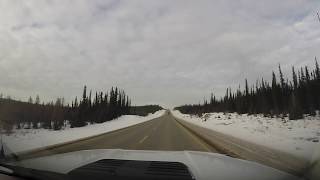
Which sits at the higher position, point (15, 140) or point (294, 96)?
point (294, 96)

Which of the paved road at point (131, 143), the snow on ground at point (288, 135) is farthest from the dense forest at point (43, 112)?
the snow on ground at point (288, 135)

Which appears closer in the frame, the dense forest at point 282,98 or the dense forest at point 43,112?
the dense forest at point 43,112

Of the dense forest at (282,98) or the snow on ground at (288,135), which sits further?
the dense forest at (282,98)

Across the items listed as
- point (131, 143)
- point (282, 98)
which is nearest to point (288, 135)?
point (131, 143)

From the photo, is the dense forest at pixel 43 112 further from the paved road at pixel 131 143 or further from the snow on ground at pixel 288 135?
the snow on ground at pixel 288 135

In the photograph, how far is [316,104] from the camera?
124 ft

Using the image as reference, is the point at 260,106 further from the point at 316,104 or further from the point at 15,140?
the point at 15,140

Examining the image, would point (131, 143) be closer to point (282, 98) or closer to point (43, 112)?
point (43, 112)

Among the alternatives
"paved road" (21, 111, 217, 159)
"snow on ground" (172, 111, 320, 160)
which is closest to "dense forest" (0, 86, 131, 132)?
"paved road" (21, 111, 217, 159)

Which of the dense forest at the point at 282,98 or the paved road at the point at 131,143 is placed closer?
the paved road at the point at 131,143

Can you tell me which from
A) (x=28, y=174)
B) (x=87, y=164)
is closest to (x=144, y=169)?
(x=87, y=164)

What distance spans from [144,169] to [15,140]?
265cm

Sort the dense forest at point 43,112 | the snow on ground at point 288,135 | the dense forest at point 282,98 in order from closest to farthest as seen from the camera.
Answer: the dense forest at point 43,112
the snow on ground at point 288,135
the dense forest at point 282,98

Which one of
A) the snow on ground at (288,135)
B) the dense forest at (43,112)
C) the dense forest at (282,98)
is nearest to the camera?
the dense forest at (43,112)
